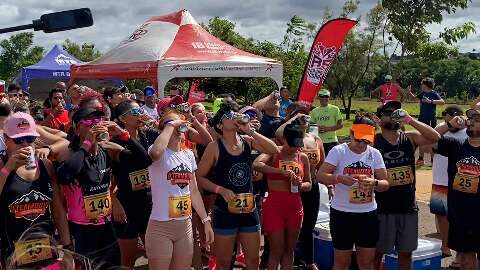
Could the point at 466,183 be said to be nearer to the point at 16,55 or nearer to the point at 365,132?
the point at 365,132

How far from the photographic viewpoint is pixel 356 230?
5.02 metres

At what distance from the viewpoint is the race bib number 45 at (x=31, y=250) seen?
5.79 feet

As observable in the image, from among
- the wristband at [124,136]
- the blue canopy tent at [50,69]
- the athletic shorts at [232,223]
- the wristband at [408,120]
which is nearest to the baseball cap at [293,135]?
the athletic shorts at [232,223]

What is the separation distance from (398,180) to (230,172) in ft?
5.25

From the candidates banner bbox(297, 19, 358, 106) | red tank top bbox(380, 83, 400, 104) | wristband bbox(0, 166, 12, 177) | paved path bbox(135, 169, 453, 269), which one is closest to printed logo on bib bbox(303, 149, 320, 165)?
paved path bbox(135, 169, 453, 269)

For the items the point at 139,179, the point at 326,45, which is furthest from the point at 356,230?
the point at 326,45

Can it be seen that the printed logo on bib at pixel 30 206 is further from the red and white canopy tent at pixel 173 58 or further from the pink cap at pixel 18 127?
the red and white canopy tent at pixel 173 58

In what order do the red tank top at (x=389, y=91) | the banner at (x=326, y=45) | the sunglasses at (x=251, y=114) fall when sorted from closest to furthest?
the sunglasses at (x=251, y=114), the banner at (x=326, y=45), the red tank top at (x=389, y=91)

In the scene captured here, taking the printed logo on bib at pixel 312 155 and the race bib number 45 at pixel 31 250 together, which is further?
the printed logo on bib at pixel 312 155

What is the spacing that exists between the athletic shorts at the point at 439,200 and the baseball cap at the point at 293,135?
7.85ft

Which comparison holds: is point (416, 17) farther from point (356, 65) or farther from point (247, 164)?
point (247, 164)

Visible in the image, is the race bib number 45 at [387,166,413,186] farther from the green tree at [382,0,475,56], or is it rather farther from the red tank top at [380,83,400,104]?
the green tree at [382,0,475,56]

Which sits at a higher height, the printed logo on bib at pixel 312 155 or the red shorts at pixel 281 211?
the printed logo on bib at pixel 312 155

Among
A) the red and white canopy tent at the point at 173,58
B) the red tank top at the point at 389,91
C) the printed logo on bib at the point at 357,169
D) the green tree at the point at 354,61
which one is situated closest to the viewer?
the printed logo on bib at the point at 357,169
